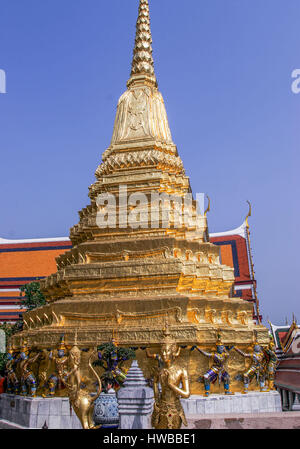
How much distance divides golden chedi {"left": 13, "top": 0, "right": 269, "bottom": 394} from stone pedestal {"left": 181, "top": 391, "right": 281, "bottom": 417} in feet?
1.27

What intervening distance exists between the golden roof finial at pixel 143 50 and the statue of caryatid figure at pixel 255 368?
10.6m

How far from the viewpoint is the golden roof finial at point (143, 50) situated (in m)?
15.6

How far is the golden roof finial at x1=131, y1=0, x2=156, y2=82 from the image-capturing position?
613 inches

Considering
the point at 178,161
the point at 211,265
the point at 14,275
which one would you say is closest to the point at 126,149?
the point at 178,161

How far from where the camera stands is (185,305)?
964cm

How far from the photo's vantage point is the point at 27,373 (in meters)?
9.55

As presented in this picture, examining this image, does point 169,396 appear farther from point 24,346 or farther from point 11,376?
point 11,376

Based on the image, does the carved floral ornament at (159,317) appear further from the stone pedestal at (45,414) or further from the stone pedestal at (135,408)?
the stone pedestal at (135,408)

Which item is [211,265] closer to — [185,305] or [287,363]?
[185,305]

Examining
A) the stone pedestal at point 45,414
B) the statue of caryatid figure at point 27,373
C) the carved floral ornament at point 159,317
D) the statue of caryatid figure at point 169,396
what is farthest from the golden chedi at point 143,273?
the statue of caryatid figure at point 169,396

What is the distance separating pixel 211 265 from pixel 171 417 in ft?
21.9

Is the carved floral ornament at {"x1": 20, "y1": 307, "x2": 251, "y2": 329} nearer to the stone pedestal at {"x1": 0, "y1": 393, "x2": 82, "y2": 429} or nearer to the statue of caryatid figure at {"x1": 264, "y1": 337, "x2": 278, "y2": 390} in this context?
the statue of caryatid figure at {"x1": 264, "y1": 337, "x2": 278, "y2": 390}

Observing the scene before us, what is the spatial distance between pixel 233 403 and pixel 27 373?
463cm

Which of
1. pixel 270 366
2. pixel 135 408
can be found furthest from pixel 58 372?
pixel 270 366
